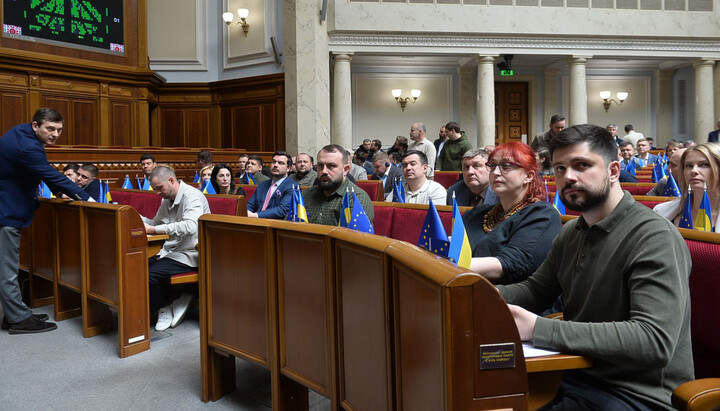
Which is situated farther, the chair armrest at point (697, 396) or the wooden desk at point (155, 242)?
the wooden desk at point (155, 242)

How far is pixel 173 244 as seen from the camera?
4.18m

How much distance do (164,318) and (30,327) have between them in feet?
3.15

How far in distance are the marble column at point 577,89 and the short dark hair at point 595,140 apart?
37.9 ft

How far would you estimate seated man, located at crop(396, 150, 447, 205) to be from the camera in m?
4.51

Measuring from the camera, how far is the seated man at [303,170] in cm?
589

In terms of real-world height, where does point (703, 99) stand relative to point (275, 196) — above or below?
above

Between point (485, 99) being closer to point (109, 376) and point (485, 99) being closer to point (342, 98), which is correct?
point (342, 98)

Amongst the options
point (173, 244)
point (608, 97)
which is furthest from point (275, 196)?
point (608, 97)

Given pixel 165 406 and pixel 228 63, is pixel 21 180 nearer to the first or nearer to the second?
pixel 165 406

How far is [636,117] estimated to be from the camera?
49.9 ft

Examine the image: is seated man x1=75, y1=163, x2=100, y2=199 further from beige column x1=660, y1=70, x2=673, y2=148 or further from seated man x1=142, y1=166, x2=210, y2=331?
beige column x1=660, y1=70, x2=673, y2=148

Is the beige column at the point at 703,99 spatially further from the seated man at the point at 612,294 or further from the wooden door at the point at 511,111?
the seated man at the point at 612,294

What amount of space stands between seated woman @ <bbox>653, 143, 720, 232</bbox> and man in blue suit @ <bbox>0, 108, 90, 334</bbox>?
4.08 meters

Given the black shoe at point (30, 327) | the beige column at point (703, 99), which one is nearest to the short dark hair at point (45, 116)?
the black shoe at point (30, 327)
